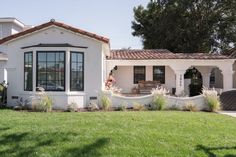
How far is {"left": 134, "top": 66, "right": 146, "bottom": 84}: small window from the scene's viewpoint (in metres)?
27.5

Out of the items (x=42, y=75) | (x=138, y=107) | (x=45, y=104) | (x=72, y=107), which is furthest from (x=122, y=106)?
(x=42, y=75)

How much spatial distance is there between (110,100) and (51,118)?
4985 mm

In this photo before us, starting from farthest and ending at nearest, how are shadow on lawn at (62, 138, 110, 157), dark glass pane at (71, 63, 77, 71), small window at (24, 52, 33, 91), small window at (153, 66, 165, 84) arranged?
small window at (153, 66, 165, 84)
small window at (24, 52, 33, 91)
dark glass pane at (71, 63, 77, 71)
shadow on lawn at (62, 138, 110, 157)

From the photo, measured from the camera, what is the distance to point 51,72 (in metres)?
17.8

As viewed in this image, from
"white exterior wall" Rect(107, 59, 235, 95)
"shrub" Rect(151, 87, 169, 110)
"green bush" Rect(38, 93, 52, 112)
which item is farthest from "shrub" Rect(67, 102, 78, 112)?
"white exterior wall" Rect(107, 59, 235, 95)

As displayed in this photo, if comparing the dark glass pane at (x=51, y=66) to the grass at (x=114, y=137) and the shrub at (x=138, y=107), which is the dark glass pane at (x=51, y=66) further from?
the grass at (x=114, y=137)

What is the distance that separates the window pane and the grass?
4.78 meters

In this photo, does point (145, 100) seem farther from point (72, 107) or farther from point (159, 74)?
point (159, 74)

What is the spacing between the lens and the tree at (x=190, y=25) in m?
39.2

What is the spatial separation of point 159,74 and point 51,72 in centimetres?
1160

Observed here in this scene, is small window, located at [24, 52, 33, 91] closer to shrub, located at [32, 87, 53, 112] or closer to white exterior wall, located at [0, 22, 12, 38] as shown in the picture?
shrub, located at [32, 87, 53, 112]

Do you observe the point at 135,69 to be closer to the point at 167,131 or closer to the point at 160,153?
the point at 167,131

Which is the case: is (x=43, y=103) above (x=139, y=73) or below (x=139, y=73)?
below

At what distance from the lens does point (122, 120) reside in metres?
12.9
